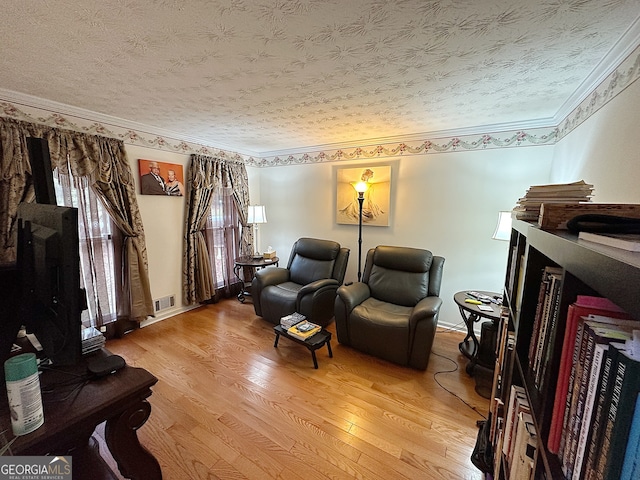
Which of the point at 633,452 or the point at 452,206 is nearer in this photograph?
the point at 633,452

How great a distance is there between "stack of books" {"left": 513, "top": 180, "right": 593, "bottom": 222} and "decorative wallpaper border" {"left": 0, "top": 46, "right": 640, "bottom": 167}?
0.88 meters

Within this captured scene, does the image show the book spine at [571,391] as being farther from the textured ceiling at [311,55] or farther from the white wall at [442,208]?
the white wall at [442,208]

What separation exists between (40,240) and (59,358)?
41 centimetres

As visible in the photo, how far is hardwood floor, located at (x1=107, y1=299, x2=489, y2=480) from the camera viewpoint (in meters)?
1.42

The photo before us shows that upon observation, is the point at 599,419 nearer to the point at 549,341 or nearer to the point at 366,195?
the point at 549,341

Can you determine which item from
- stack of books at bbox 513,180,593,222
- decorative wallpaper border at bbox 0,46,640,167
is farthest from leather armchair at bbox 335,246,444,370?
stack of books at bbox 513,180,593,222

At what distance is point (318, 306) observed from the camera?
2768 mm

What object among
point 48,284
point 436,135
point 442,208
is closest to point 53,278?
point 48,284

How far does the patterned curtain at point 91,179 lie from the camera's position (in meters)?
1.93

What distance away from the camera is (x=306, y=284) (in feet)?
10.6

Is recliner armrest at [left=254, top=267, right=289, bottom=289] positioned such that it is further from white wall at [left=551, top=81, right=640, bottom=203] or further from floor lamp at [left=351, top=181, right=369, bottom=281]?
white wall at [left=551, top=81, right=640, bottom=203]

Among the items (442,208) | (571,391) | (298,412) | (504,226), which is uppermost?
(442,208)

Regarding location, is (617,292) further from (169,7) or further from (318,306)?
(318,306)

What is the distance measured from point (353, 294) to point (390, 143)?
6.26 ft
